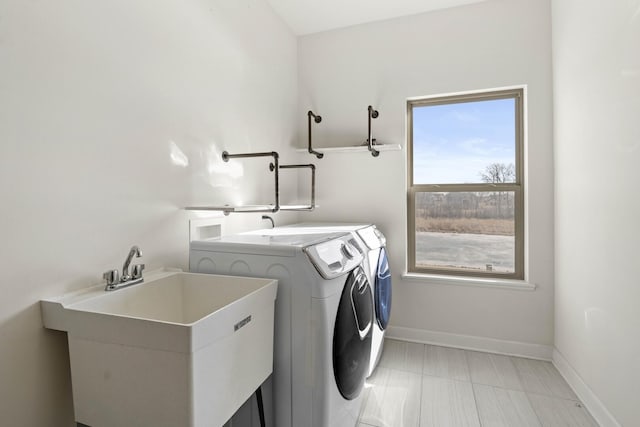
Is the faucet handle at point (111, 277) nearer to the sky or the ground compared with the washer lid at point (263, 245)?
nearer to the ground

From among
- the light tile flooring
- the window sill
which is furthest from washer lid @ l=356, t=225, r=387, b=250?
the light tile flooring

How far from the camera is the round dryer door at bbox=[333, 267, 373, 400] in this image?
1303 mm

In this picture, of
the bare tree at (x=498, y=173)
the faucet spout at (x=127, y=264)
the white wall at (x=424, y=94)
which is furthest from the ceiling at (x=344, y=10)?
the faucet spout at (x=127, y=264)

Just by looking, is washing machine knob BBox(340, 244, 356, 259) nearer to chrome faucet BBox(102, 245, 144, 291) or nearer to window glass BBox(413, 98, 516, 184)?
chrome faucet BBox(102, 245, 144, 291)

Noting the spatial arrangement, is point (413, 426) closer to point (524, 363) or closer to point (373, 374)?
point (373, 374)

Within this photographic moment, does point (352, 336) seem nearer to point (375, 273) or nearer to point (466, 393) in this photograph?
point (375, 273)

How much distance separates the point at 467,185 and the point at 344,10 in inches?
64.5

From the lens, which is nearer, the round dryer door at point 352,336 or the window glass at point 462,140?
the round dryer door at point 352,336

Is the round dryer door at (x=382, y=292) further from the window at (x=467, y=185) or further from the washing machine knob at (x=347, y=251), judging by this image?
the window at (x=467, y=185)

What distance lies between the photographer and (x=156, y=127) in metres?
1.38

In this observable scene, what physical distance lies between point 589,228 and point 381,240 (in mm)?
1133

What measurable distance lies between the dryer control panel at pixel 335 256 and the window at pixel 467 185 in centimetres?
114

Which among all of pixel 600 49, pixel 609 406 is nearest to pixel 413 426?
pixel 609 406

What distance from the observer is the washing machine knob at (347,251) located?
4.93 ft
